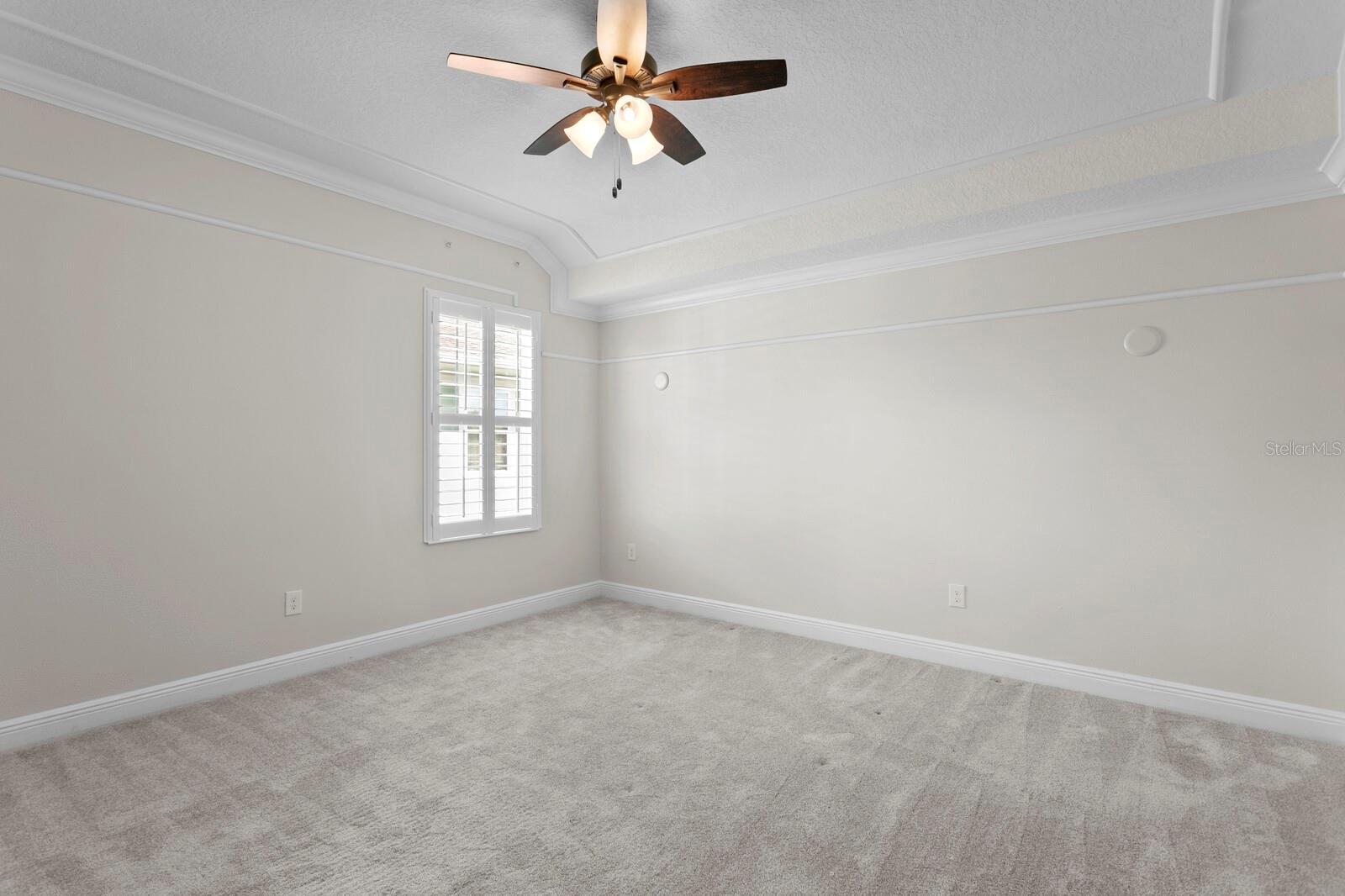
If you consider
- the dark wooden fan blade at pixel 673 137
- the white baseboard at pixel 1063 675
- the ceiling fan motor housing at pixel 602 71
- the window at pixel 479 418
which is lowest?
the white baseboard at pixel 1063 675

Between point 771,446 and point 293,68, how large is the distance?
3264 mm

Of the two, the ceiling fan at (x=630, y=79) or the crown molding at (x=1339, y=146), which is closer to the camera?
the ceiling fan at (x=630, y=79)

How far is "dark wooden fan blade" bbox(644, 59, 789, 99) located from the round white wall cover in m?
2.26

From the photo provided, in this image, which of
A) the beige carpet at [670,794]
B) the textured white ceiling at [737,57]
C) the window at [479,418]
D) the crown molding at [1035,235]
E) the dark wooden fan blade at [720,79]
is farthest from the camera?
the window at [479,418]

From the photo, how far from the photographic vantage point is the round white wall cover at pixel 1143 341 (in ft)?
10.2

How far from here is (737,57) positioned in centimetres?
249

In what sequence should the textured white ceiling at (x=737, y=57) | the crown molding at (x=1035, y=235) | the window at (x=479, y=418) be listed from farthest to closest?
the window at (x=479, y=418), the crown molding at (x=1035, y=235), the textured white ceiling at (x=737, y=57)

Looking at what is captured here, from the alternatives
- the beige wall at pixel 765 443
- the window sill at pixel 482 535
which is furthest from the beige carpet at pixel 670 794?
the window sill at pixel 482 535

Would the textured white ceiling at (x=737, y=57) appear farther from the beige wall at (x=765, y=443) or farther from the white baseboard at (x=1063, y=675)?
the white baseboard at (x=1063, y=675)

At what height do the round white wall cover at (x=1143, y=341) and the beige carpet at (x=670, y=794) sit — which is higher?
the round white wall cover at (x=1143, y=341)

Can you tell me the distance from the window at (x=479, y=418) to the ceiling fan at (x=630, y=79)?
6.35ft

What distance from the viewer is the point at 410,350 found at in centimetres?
394

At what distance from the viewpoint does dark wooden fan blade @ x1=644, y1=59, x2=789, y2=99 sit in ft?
6.81

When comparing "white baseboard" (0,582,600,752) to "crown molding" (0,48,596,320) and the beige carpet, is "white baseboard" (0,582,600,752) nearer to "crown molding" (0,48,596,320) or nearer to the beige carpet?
the beige carpet
